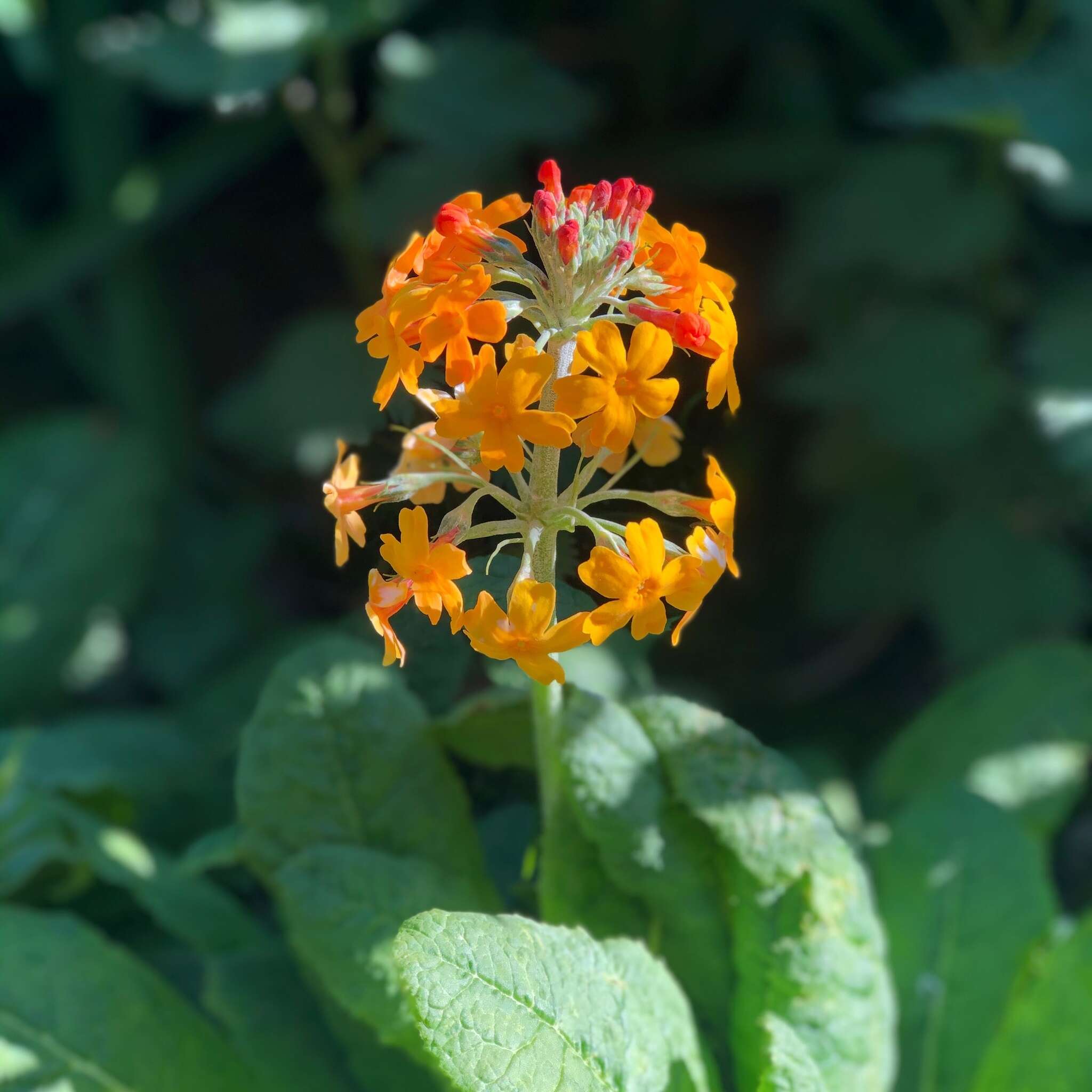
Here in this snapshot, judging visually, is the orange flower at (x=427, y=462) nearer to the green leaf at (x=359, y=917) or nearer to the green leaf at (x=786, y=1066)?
the green leaf at (x=359, y=917)

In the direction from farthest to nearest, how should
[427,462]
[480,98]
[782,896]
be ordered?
[480,98]
[782,896]
[427,462]

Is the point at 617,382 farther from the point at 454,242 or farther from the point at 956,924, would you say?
the point at 956,924

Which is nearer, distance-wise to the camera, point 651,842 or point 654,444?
point 654,444

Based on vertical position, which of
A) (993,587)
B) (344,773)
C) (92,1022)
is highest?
(344,773)

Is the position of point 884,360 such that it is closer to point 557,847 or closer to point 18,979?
point 557,847

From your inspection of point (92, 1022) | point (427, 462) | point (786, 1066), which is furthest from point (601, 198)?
point (92, 1022)

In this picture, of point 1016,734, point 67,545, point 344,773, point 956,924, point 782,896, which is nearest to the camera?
point 782,896

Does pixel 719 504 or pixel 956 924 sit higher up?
pixel 719 504

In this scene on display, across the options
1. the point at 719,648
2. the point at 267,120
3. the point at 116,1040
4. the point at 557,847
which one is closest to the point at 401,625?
the point at 557,847
